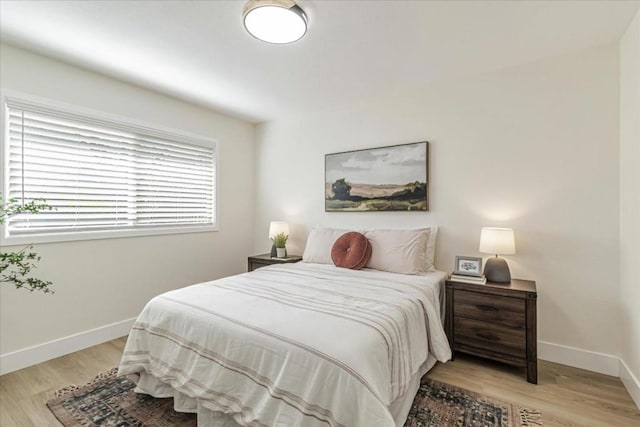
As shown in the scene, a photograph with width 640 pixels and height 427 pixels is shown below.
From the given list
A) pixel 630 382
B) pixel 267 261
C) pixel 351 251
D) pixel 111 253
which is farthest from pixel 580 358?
pixel 111 253

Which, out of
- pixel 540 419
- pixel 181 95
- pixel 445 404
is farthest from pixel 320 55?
pixel 540 419

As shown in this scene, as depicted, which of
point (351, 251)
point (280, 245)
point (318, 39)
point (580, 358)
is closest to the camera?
point (318, 39)

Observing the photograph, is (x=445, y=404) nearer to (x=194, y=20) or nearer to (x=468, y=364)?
(x=468, y=364)

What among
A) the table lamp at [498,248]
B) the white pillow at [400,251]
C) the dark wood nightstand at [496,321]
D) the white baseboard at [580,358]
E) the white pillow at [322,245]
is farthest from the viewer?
the white pillow at [322,245]

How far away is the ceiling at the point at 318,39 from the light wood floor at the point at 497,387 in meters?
2.46

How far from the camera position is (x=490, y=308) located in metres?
2.25

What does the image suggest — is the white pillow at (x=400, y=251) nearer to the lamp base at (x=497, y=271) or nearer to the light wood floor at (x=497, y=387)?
the lamp base at (x=497, y=271)

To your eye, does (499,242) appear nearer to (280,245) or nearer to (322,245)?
(322,245)

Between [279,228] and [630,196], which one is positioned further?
[279,228]

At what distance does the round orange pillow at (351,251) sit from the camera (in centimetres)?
280

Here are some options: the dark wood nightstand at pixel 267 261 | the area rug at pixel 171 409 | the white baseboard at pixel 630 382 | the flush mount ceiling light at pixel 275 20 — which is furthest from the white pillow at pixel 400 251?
the flush mount ceiling light at pixel 275 20

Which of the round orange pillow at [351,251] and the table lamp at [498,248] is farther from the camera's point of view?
the round orange pillow at [351,251]

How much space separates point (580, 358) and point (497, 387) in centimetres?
85

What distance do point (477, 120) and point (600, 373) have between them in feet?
7.23
